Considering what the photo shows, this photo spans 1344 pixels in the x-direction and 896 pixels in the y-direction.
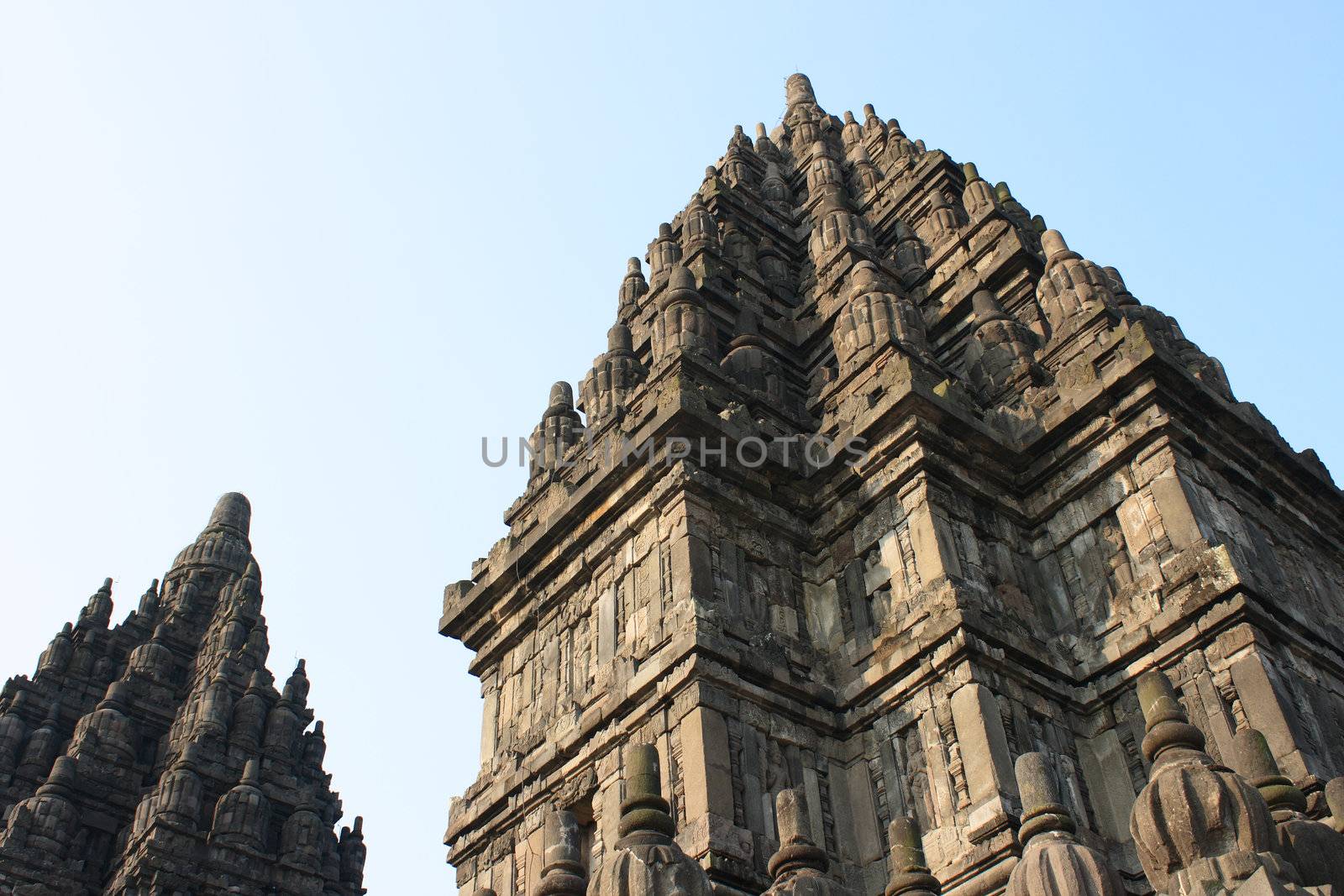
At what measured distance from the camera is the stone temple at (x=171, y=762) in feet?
140

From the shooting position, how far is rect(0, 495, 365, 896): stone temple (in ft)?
140

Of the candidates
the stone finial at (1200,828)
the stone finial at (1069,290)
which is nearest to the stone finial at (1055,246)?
the stone finial at (1069,290)

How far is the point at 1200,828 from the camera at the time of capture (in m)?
9.96

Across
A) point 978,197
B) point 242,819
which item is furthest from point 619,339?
point 242,819

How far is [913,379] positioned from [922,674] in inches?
180

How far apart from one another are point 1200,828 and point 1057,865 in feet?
3.51

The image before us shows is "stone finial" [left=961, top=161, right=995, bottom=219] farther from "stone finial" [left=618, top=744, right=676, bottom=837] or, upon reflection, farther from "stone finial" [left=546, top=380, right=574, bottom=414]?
"stone finial" [left=618, top=744, right=676, bottom=837]

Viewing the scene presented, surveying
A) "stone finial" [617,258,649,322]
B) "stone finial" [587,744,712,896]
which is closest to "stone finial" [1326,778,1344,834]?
"stone finial" [587,744,712,896]

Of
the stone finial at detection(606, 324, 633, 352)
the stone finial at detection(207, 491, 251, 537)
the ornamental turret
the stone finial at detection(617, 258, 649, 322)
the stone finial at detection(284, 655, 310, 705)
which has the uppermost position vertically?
the stone finial at detection(207, 491, 251, 537)

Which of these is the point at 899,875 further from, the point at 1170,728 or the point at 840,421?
the point at 840,421

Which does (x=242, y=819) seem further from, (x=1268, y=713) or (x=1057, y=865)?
(x=1057, y=865)

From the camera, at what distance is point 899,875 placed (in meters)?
11.6

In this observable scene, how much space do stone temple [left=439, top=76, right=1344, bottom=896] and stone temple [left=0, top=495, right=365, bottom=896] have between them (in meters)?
25.9

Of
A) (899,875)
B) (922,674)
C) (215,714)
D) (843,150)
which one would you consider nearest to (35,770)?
(215,714)
